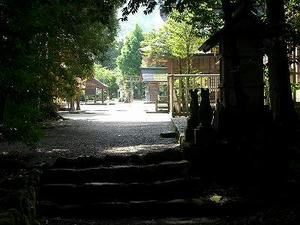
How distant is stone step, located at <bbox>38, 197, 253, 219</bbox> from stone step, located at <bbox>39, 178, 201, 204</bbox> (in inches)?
11.3

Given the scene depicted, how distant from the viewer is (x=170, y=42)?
23.9 m

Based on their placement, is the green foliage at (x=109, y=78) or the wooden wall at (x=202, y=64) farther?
the green foliage at (x=109, y=78)

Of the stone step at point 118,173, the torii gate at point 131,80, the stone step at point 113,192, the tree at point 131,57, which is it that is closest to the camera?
the stone step at point 113,192

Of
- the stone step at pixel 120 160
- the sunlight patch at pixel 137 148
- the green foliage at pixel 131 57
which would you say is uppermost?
the green foliage at pixel 131 57

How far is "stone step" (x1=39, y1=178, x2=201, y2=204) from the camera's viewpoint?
6.74 m

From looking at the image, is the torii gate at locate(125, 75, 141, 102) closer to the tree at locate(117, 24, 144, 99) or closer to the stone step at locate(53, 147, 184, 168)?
the tree at locate(117, 24, 144, 99)

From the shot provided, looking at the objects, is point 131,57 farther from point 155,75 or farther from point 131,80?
→ point 155,75

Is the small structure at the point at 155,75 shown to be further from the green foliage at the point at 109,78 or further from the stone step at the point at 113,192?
the stone step at the point at 113,192

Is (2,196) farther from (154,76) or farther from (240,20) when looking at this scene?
(154,76)

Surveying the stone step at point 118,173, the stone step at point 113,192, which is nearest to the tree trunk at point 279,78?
the stone step at point 118,173

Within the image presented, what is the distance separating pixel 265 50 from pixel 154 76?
1077 inches

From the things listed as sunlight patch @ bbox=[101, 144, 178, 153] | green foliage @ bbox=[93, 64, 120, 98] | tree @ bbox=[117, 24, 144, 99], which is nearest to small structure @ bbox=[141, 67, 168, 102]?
tree @ bbox=[117, 24, 144, 99]

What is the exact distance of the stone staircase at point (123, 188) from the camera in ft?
20.9

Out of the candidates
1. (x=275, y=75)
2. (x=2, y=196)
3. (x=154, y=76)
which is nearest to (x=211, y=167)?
(x=275, y=75)
